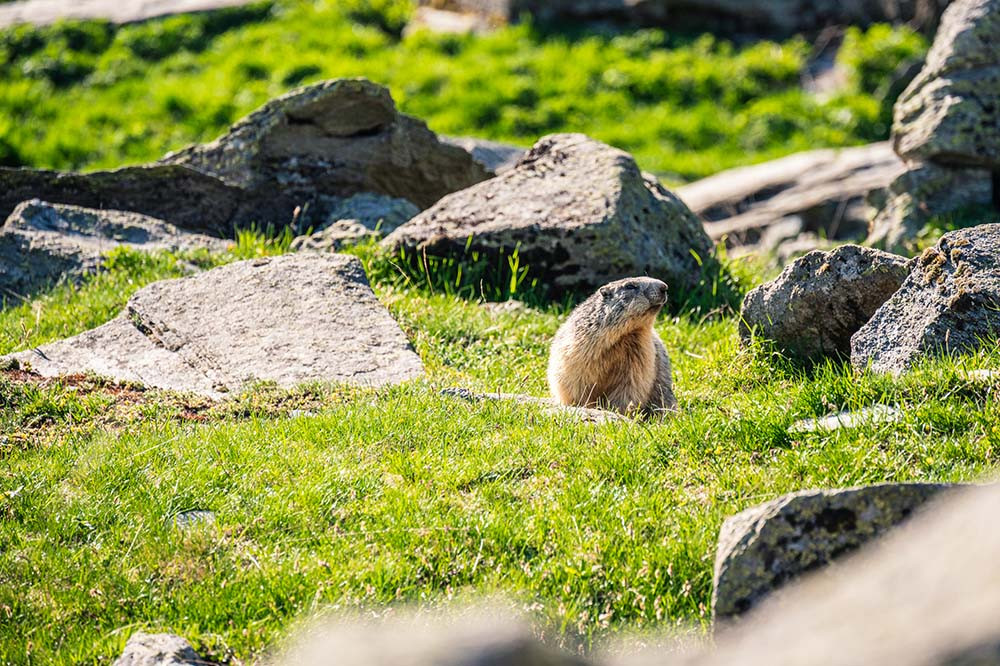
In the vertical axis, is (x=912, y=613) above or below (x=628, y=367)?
above

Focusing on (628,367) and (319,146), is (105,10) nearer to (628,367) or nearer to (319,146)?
(319,146)

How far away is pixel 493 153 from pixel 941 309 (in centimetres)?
817

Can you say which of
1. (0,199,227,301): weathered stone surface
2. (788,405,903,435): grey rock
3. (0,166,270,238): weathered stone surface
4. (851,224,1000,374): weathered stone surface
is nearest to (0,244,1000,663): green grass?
(788,405,903,435): grey rock

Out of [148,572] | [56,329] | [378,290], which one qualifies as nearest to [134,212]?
[56,329]

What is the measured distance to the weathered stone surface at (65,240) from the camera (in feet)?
34.1

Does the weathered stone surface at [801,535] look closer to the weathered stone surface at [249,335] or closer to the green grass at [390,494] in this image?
the green grass at [390,494]

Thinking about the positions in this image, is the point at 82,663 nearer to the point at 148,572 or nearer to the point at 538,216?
the point at 148,572

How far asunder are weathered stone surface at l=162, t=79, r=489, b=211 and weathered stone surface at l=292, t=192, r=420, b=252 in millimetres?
300

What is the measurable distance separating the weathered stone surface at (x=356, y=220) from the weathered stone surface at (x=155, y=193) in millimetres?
912

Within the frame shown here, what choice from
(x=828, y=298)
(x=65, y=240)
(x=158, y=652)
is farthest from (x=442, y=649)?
(x=65, y=240)

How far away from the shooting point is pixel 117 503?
5.83 m

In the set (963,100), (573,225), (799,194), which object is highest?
(963,100)

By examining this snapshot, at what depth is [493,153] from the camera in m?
14.4

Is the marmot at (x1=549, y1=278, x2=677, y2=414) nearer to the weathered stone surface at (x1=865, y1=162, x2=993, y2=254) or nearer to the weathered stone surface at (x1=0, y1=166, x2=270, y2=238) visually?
the weathered stone surface at (x1=865, y1=162, x2=993, y2=254)
